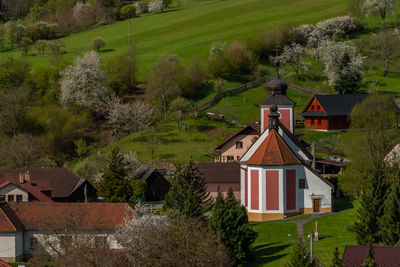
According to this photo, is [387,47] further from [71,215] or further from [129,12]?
[71,215]

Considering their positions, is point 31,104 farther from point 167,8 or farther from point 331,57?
point 167,8

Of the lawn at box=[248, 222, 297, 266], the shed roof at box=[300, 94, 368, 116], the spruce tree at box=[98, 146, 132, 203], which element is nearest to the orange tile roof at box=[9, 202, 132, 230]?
the lawn at box=[248, 222, 297, 266]

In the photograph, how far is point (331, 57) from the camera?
11269cm

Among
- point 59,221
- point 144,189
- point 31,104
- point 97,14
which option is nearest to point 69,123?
point 31,104

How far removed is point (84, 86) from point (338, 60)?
1333 inches

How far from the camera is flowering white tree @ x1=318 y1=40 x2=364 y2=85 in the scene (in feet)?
362

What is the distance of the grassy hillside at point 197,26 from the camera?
414 ft

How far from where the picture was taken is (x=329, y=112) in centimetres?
9488

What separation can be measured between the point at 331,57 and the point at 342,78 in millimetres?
4958

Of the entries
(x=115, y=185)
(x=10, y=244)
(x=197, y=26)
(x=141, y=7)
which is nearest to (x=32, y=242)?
(x=10, y=244)

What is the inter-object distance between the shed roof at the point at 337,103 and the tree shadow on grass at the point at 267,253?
144 feet

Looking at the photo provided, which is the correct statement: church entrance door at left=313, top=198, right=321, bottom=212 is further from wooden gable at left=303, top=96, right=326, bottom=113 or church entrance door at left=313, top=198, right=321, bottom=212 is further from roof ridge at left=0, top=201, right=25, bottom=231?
wooden gable at left=303, top=96, right=326, bottom=113

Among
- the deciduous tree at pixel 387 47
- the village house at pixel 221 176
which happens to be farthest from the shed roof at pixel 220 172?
the deciduous tree at pixel 387 47

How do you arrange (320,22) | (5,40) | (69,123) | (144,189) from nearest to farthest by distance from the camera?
1. (144,189)
2. (69,123)
3. (320,22)
4. (5,40)
